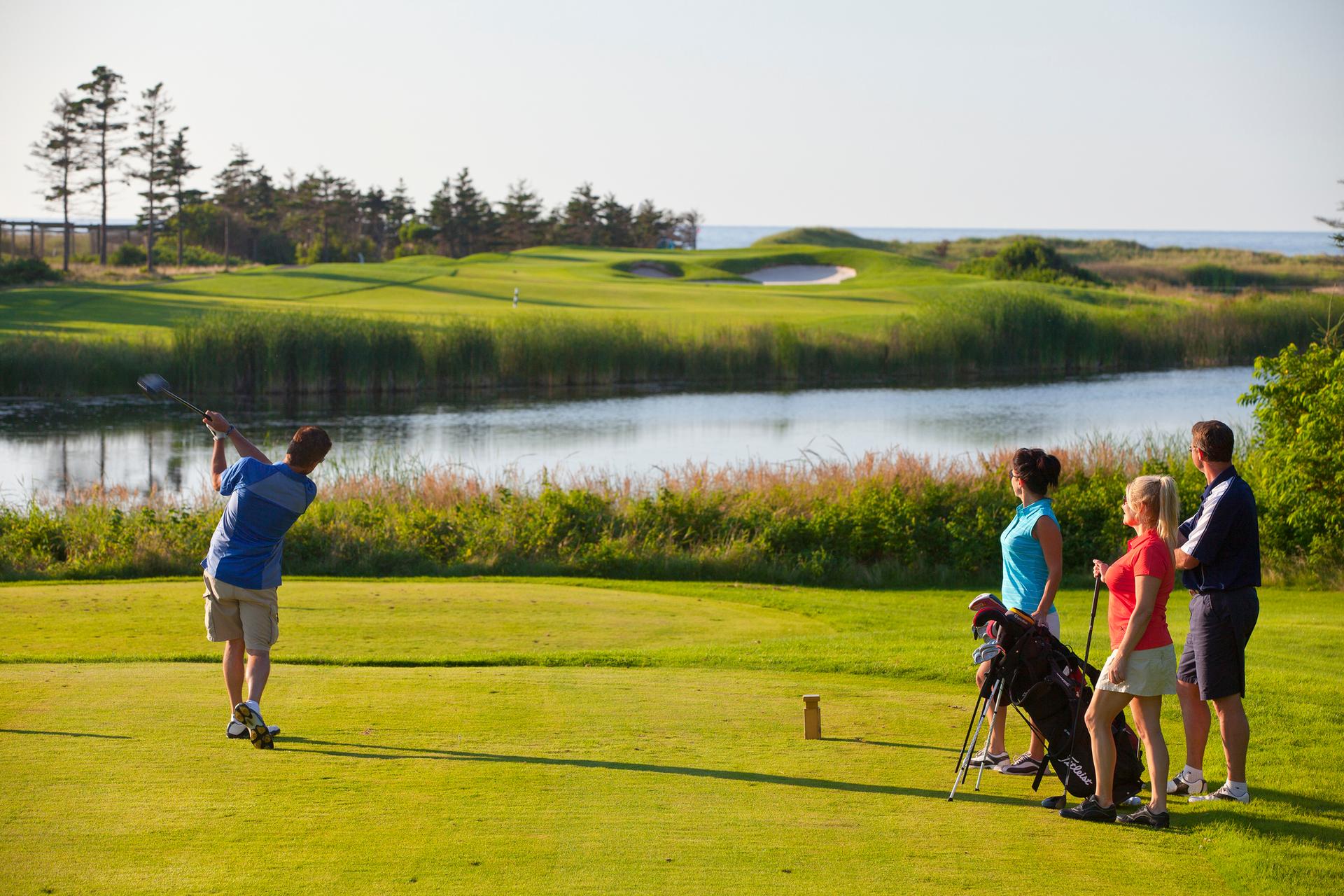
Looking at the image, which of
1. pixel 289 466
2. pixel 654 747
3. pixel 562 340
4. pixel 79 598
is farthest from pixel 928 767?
pixel 562 340

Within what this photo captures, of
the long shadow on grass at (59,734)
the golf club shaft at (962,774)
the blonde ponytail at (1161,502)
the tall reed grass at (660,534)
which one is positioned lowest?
the tall reed grass at (660,534)

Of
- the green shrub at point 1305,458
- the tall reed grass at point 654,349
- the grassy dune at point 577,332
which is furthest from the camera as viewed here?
the grassy dune at point 577,332

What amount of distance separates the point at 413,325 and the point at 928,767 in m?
37.3

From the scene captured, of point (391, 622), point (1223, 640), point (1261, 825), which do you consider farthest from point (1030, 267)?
point (1261, 825)

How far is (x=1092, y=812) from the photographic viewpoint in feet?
18.2

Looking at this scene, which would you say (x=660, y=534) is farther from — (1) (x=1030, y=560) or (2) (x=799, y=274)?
(2) (x=799, y=274)

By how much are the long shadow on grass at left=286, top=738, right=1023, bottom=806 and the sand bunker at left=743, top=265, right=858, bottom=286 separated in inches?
2851

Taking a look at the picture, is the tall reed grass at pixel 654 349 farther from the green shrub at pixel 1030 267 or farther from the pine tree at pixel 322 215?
the pine tree at pixel 322 215

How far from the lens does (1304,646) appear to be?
10562 millimetres

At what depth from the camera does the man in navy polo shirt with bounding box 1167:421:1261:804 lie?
5922 mm

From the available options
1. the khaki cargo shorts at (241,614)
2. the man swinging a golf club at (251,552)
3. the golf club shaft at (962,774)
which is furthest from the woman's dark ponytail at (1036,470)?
the khaki cargo shorts at (241,614)

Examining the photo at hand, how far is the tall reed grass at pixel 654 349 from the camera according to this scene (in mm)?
36906

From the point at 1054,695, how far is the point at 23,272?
5884 cm

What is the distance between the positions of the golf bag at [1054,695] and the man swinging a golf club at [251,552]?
12.0 ft
